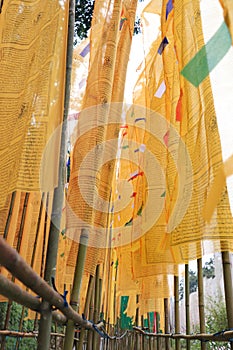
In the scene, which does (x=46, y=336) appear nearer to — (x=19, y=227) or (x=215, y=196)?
(x=215, y=196)

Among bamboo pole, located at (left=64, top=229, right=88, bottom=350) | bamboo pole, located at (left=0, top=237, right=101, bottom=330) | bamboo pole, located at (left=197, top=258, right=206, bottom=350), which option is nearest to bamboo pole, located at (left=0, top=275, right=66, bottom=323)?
bamboo pole, located at (left=0, top=237, right=101, bottom=330)

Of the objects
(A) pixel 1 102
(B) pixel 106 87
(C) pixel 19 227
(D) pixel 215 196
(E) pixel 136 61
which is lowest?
(D) pixel 215 196

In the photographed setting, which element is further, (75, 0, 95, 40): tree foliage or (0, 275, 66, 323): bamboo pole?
(75, 0, 95, 40): tree foliage

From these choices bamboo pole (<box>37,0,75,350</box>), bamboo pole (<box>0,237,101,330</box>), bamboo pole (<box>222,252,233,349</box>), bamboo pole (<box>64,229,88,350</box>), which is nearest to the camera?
bamboo pole (<box>0,237,101,330</box>)

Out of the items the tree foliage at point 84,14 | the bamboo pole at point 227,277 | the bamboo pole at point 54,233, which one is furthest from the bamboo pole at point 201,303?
the tree foliage at point 84,14

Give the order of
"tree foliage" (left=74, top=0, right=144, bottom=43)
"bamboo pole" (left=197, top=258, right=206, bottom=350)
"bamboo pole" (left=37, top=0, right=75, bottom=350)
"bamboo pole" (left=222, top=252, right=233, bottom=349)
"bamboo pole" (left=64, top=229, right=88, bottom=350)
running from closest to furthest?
"bamboo pole" (left=37, top=0, right=75, bottom=350), "bamboo pole" (left=222, top=252, right=233, bottom=349), "bamboo pole" (left=64, top=229, right=88, bottom=350), "bamboo pole" (left=197, top=258, right=206, bottom=350), "tree foliage" (left=74, top=0, right=144, bottom=43)

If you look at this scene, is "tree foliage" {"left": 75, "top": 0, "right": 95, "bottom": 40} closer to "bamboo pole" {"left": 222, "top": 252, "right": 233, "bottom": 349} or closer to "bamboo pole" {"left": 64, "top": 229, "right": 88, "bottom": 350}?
"bamboo pole" {"left": 64, "top": 229, "right": 88, "bottom": 350}

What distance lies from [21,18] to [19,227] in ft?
2.42

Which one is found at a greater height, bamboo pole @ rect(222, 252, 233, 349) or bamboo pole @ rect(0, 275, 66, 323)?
bamboo pole @ rect(222, 252, 233, 349)

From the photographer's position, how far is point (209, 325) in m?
6.58

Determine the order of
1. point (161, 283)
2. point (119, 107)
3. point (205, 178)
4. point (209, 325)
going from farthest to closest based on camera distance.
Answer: point (209, 325), point (161, 283), point (119, 107), point (205, 178)

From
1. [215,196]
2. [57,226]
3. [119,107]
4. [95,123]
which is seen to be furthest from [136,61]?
[215,196]

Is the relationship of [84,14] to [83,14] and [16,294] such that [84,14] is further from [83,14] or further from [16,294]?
[16,294]

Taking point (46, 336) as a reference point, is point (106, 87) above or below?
above
